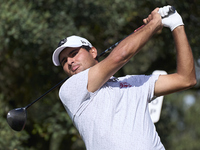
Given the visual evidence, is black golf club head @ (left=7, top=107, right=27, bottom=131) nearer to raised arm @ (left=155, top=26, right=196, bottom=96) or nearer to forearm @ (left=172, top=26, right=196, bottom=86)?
raised arm @ (left=155, top=26, right=196, bottom=96)

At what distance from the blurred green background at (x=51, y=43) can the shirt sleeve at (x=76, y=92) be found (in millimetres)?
3861

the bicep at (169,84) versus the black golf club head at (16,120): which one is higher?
the black golf club head at (16,120)

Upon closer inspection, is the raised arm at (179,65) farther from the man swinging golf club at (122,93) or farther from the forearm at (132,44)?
the forearm at (132,44)

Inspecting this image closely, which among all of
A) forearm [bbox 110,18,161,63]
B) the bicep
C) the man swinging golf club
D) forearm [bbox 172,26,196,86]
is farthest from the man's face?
forearm [bbox 172,26,196,86]

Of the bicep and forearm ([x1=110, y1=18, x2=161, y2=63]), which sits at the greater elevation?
forearm ([x1=110, y1=18, x2=161, y2=63])

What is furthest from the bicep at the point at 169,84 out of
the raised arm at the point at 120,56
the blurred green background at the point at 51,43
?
the blurred green background at the point at 51,43

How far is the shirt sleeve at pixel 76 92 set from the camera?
253 cm

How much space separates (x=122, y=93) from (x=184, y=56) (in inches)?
21.4

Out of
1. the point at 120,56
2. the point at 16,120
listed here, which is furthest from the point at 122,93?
the point at 16,120

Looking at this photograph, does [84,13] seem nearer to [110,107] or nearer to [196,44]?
[196,44]

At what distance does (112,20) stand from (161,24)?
446cm

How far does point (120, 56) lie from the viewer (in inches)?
94.0

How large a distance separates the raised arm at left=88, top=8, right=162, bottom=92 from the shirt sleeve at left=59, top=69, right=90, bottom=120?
0.05 m

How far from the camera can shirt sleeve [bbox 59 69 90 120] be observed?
2.53 m
